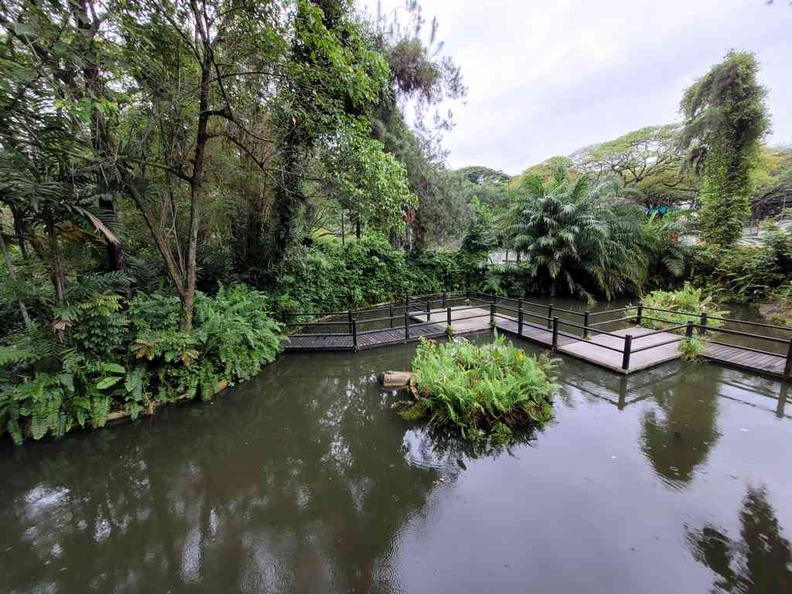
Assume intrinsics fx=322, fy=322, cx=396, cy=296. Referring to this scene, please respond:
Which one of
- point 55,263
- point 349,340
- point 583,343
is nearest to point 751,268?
point 583,343

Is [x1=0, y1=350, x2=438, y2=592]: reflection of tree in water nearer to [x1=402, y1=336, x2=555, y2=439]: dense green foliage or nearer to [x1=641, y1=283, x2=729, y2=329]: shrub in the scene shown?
[x1=402, y1=336, x2=555, y2=439]: dense green foliage

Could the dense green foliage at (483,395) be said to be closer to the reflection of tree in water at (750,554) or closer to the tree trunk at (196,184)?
the reflection of tree in water at (750,554)

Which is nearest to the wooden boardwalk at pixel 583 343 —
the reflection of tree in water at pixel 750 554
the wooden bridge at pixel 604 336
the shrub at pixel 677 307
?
the wooden bridge at pixel 604 336

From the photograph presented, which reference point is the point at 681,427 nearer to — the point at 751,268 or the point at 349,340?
the point at 349,340

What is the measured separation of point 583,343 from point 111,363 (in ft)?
25.0

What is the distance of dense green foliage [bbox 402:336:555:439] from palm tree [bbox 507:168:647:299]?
7424 millimetres

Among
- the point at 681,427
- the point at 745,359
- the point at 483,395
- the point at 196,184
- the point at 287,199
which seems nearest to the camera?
the point at 681,427

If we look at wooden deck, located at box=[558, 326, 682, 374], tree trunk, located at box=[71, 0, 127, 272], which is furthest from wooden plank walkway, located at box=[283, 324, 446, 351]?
tree trunk, located at box=[71, 0, 127, 272]

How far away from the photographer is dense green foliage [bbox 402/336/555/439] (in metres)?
3.82

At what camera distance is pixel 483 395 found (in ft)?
12.7

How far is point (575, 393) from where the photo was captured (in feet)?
15.2

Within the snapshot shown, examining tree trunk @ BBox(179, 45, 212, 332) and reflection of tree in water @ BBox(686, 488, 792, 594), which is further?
tree trunk @ BBox(179, 45, 212, 332)

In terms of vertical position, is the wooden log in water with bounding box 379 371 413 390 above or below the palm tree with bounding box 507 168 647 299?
below

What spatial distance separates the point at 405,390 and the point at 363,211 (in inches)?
155
